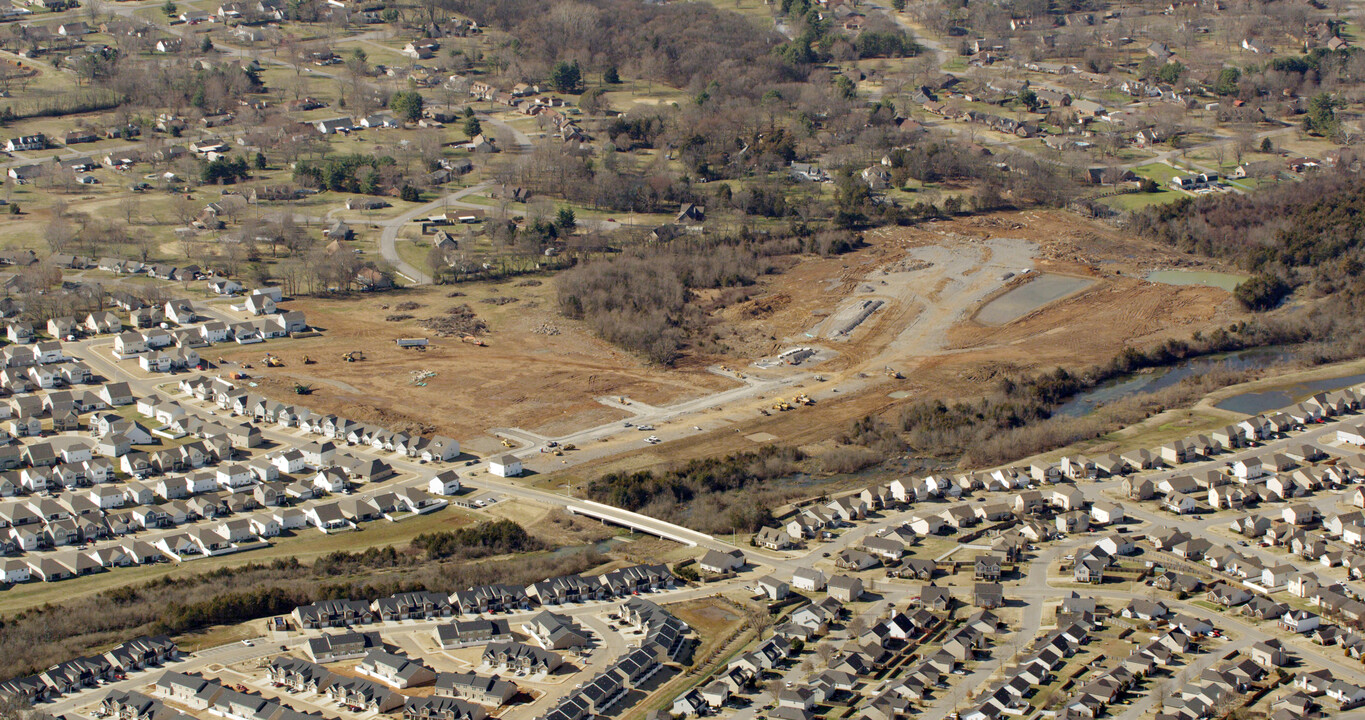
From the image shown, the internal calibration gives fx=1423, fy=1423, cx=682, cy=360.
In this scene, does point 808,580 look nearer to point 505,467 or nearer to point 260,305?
point 505,467

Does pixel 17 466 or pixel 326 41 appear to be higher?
pixel 326 41

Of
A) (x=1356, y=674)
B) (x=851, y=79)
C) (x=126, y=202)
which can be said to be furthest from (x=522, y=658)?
(x=851, y=79)

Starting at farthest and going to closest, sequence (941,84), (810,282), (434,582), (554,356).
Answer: (941,84), (810,282), (554,356), (434,582)

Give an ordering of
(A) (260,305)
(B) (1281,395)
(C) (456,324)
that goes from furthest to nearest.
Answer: (A) (260,305)
(C) (456,324)
(B) (1281,395)

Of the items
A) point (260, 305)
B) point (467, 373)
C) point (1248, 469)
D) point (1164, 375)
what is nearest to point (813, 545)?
point (1248, 469)

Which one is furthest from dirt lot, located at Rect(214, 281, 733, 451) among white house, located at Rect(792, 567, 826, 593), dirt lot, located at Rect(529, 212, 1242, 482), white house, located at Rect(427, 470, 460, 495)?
white house, located at Rect(792, 567, 826, 593)

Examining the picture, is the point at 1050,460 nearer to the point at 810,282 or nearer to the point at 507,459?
the point at 507,459

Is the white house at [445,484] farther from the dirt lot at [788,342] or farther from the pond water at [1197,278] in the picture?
the pond water at [1197,278]
